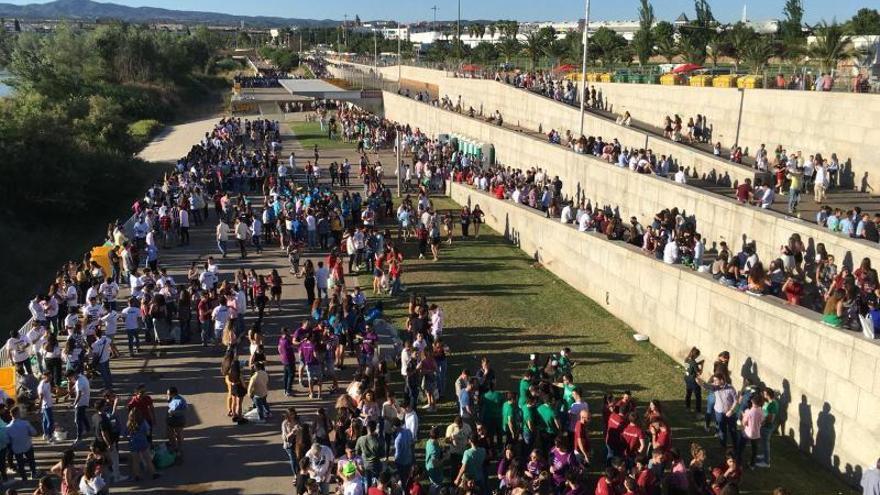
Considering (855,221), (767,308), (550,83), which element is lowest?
(767,308)

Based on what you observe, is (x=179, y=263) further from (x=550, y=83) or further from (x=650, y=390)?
(x=550, y=83)

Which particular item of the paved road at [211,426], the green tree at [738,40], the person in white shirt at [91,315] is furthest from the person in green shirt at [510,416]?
the green tree at [738,40]

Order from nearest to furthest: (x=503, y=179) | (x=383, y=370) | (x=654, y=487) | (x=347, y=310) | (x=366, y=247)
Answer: (x=654, y=487)
(x=383, y=370)
(x=347, y=310)
(x=366, y=247)
(x=503, y=179)

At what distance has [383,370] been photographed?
37.8 ft

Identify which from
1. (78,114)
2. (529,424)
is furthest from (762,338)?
(78,114)

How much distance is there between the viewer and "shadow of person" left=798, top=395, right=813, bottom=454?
37.1ft

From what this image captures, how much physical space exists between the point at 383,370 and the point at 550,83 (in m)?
28.6

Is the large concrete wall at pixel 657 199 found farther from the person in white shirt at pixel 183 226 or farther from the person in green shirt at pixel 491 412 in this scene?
the person in white shirt at pixel 183 226

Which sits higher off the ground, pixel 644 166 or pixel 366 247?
pixel 644 166

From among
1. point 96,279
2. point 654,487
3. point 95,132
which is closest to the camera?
point 654,487

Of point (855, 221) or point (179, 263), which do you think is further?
point (179, 263)

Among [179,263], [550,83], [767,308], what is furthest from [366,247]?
[550,83]

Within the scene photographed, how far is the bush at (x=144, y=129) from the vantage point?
50.0 metres

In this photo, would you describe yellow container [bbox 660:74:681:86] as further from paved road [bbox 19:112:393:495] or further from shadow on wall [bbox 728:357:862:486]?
shadow on wall [bbox 728:357:862:486]
